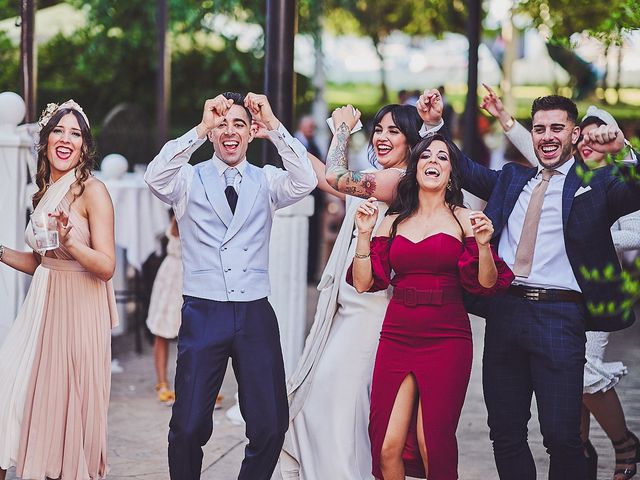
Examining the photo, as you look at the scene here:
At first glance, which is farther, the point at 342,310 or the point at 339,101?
the point at 339,101

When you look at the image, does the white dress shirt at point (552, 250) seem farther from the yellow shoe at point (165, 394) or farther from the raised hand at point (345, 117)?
the yellow shoe at point (165, 394)

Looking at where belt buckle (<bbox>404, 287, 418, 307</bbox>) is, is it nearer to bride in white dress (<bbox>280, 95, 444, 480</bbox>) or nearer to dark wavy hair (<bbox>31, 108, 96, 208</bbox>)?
bride in white dress (<bbox>280, 95, 444, 480</bbox>)

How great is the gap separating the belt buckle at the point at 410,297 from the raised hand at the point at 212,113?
41.9 inches

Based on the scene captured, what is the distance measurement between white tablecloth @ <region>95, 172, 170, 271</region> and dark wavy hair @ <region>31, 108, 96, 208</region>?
3.48m

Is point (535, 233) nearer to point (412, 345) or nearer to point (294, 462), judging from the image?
point (412, 345)

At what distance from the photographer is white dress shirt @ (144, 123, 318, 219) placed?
4.66m

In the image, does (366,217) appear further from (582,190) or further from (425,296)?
(582,190)

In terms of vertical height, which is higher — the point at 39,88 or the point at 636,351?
the point at 39,88

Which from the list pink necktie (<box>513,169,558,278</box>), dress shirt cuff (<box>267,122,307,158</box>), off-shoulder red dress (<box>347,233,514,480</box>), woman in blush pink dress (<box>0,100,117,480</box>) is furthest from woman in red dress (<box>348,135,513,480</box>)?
woman in blush pink dress (<box>0,100,117,480</box>)

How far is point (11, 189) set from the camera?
20.7ft

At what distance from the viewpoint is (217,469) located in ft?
19.4

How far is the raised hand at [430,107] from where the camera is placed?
16.6 ft

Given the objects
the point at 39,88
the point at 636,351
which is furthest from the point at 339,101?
the point at 636,351

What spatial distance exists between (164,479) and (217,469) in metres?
0.35
